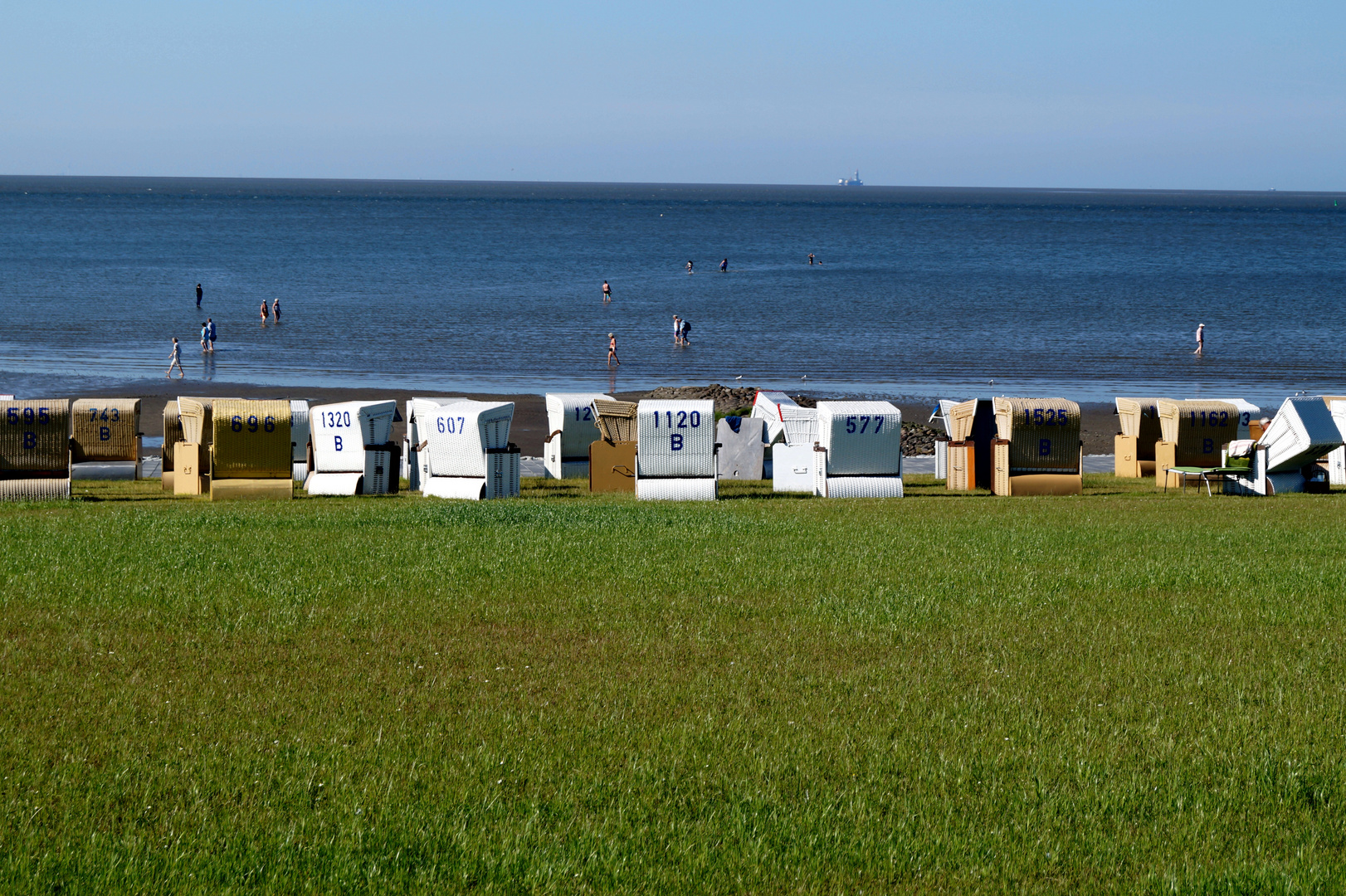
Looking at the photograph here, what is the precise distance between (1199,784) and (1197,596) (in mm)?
5710

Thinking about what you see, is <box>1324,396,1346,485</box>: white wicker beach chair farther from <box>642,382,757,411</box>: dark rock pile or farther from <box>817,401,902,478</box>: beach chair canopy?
<box>642,382,757,411</box>: dark rock pile

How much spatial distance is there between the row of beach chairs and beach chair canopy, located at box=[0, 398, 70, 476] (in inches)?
0.9

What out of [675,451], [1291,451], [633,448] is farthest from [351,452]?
[1291,451]

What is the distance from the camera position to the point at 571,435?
28.7 metres

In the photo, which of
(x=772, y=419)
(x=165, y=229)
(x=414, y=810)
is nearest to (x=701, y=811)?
Answer: (x=414, y=810)

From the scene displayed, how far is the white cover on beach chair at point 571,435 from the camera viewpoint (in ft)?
93.9

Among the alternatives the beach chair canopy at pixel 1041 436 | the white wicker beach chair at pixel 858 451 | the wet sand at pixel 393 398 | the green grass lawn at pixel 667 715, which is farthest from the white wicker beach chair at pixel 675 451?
the wet sand at pixel 393 398

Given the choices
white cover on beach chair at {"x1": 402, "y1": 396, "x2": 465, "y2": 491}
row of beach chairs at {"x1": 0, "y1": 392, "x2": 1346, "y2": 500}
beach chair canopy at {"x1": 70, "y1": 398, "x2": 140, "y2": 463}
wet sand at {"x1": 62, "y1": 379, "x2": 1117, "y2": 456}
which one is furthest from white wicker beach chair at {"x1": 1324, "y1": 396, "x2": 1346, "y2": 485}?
beach chair canopy at {"x1": 70, "y1": 398, "x2": 140, "y2": 463}

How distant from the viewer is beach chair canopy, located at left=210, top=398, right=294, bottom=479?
22.8 metres

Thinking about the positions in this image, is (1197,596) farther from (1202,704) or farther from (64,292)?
(64,292)

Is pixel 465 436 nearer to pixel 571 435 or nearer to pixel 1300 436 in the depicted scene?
pixel 571 435

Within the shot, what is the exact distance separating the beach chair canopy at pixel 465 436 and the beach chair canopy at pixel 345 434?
4.51ft

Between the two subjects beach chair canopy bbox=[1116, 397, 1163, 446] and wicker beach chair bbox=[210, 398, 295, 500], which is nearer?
wicker beach chair bbox=[210, 398, 295, 500]

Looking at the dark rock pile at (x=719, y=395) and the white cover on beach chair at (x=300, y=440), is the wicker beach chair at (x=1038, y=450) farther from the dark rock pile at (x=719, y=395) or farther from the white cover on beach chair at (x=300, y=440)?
the white cover on beach chair at (x=300, y=440)
